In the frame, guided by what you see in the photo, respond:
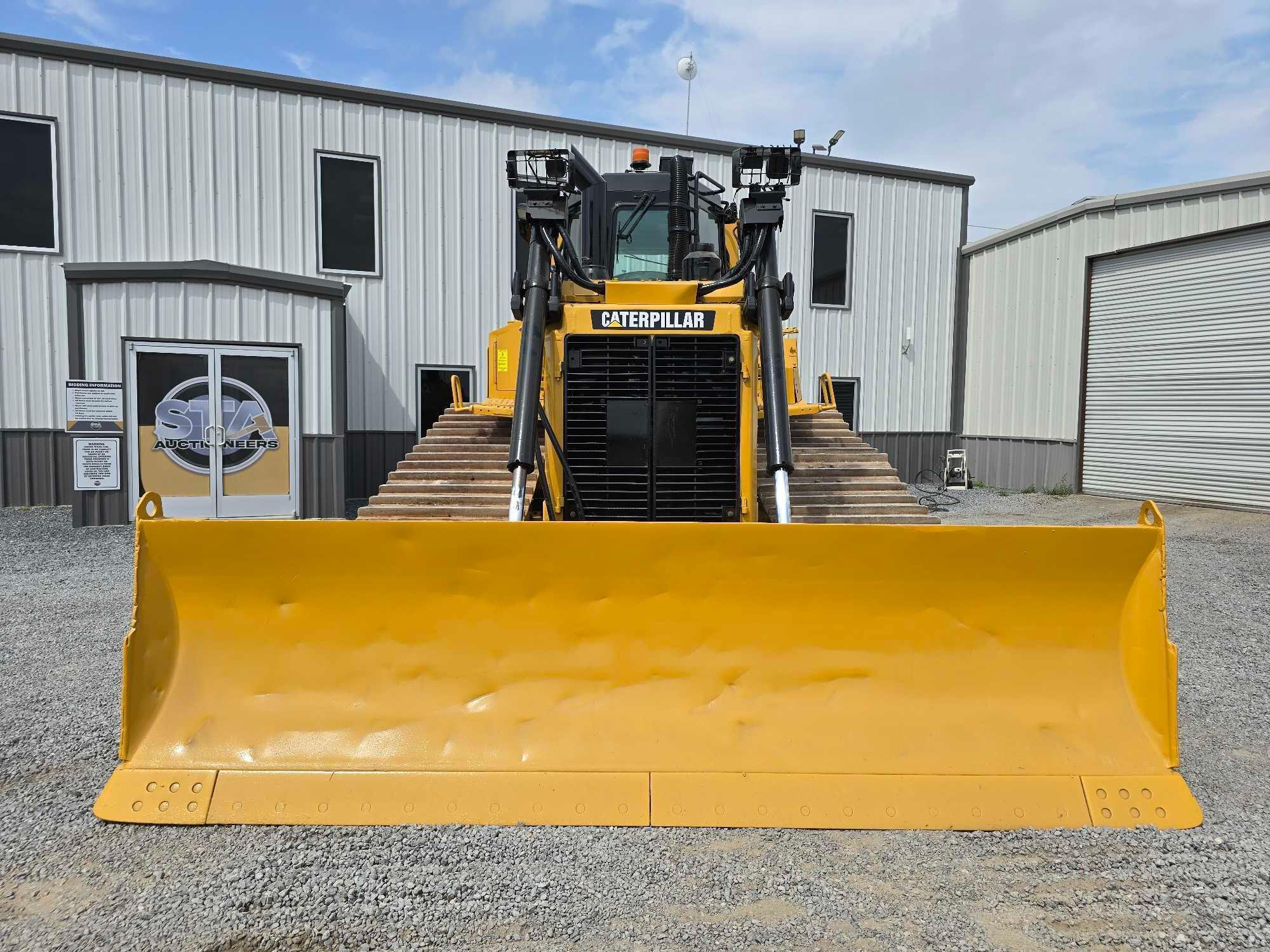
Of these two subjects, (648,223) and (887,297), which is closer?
(648,223)

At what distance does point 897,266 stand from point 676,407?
12845 millimetres

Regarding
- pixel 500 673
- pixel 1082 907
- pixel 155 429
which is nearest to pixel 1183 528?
pixel 1082 907

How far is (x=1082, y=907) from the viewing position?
2.44 meters

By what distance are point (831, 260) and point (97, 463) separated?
12.4 metres

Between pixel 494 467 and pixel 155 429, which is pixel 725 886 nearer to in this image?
pixel 494 467

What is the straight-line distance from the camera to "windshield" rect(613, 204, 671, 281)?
18.9ft

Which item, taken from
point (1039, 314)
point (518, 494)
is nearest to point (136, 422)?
point (518, 494)

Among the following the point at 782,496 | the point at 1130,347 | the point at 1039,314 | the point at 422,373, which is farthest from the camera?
the point at 1039,314

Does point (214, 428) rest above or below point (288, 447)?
above

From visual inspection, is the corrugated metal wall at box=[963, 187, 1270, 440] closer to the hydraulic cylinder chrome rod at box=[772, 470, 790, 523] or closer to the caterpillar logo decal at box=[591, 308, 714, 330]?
the caterpillar logo decal at box=[591, 308, 714, 330]

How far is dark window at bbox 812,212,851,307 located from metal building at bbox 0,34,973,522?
1414mm

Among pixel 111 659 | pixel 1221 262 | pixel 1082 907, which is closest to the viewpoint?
pixel 1082 907

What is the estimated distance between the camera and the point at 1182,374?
40.6ft

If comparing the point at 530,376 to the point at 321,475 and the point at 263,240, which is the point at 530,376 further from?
the point at 263,240
